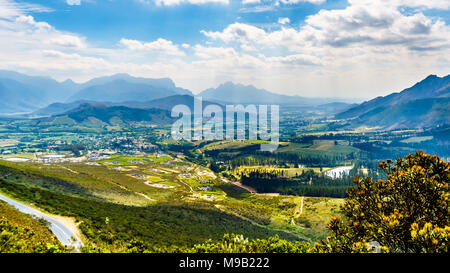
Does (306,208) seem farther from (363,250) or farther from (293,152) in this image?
(293,152)

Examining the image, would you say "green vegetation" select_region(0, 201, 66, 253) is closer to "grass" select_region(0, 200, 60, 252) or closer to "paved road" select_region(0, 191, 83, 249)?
"grass" select_region(0, 200, 60, 252)

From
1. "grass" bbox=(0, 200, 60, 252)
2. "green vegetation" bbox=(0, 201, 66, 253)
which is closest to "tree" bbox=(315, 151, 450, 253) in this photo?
"green vegetation" bbox=(0, 201, 66, 253)

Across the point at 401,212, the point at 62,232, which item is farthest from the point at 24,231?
the point at 401,212

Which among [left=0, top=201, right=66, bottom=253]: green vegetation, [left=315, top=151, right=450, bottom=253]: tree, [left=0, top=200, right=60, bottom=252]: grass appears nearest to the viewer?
[left=315, top=151, right=450, bottom=253]: tree

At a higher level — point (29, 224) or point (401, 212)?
point (401, 212)

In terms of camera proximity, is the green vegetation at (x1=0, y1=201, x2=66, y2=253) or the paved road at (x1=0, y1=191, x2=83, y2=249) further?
the paved road at (x1=0, y1=191, x2=83, y2=249)

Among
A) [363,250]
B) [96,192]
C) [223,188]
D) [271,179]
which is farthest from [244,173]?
[363,250]

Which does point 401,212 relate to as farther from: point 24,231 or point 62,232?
point 62,232

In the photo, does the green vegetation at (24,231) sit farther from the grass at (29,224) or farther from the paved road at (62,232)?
the paved road at (62,232)
